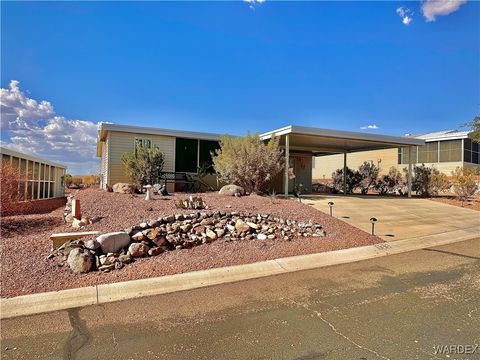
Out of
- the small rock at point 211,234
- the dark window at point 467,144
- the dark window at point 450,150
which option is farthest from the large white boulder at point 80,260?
the dark window at point 467,144

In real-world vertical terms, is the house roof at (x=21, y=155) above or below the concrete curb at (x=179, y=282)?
above

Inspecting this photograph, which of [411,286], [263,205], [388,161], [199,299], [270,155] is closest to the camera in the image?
[199,299]

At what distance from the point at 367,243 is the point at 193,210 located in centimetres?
439

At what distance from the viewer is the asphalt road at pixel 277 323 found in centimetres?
295

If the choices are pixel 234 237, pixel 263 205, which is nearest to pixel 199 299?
pixel 234 237

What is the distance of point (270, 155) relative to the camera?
41.4 feet

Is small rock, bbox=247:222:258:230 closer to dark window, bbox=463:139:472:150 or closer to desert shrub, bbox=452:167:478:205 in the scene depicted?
desert shrub, bbox=452:167:478:205

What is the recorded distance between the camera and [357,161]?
37.2m

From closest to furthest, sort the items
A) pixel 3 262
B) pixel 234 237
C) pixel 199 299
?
pixel 199 299, pixel 3 262, pixel 234 237

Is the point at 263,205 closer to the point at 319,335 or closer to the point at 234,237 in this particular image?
the point at 234,237

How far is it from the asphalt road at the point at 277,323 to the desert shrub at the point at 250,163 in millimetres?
7592

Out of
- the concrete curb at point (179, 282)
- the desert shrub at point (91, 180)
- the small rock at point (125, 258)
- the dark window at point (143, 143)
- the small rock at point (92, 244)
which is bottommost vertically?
the concrete curb at point (179, 282)

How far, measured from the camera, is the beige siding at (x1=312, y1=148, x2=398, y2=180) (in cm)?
3550

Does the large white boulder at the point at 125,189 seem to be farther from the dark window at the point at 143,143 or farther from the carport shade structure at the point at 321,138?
the carport shade structure at the point at 321,138
